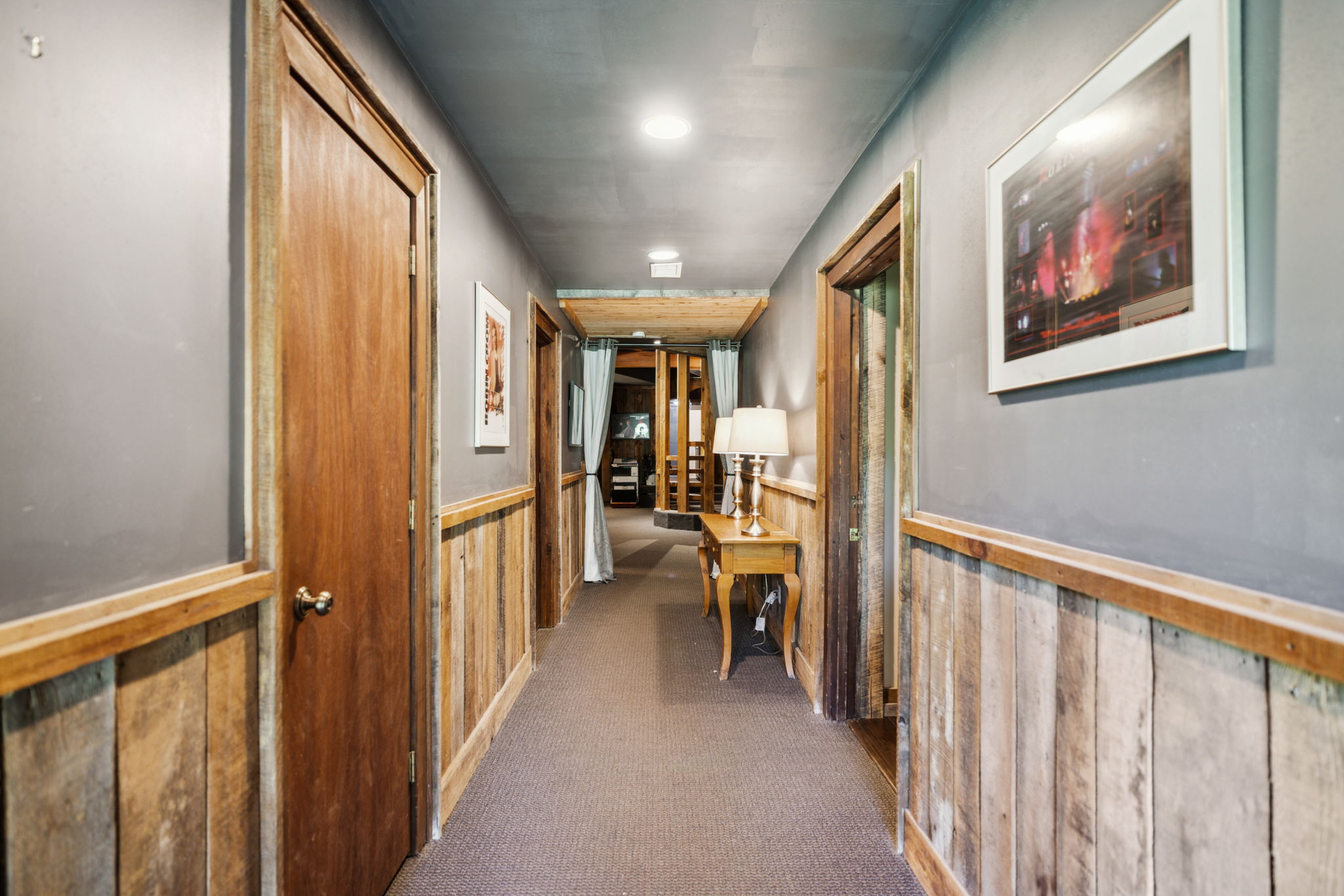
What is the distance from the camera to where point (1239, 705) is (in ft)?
2.57

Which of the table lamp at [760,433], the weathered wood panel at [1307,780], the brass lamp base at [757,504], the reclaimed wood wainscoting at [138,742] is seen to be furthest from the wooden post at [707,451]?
the weathered wood panel at [1307,780]

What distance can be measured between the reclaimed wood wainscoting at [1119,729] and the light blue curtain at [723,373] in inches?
170

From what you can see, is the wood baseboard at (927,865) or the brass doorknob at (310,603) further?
the wood baseboard at (927,865)

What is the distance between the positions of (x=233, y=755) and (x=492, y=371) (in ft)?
5.62

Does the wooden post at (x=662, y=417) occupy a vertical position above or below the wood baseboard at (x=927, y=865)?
above

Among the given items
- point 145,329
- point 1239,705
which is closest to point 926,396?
point 1239,705

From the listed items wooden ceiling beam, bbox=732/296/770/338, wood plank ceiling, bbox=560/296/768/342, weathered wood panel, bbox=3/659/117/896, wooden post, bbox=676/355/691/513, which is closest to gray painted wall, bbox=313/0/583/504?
weathered wood panel, bbox=3/659/117/896

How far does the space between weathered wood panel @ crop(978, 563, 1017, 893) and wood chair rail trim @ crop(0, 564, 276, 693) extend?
5.06 feet

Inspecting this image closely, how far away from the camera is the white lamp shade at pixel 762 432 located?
3.24 metres

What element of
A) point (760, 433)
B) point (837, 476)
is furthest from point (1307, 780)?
point (760, 433)

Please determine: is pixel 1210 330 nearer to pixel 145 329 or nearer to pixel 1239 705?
pixel 1239 705

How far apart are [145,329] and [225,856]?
93 cm

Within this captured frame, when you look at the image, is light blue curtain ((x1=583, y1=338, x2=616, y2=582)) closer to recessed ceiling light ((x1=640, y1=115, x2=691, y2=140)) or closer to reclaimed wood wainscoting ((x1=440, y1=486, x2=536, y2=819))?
reclaimed wood wainscoting ((x1=440, y1=486, x2=536, y2=819))

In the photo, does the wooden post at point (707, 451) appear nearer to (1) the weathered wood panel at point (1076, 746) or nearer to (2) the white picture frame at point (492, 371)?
(2) the white picture frame at point (492, 371)
